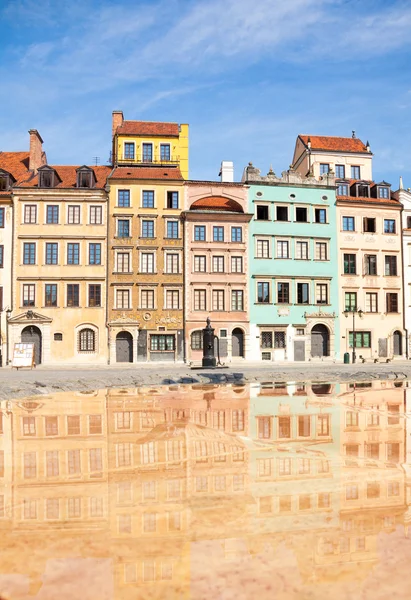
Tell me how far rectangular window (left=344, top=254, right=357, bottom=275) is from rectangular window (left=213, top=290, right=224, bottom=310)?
36.3ft

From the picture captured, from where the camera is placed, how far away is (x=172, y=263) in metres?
41.9

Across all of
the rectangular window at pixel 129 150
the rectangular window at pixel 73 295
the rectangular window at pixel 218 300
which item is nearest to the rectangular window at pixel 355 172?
the rectangular window at pixel 218 300

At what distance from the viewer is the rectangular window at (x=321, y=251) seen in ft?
145

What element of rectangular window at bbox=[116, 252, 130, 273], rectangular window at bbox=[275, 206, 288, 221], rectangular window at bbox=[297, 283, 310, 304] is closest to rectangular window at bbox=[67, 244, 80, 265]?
rectangular window at bbox=[116, 252, 130, 273]

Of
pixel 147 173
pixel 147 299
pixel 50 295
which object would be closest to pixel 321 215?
pixel 147 173

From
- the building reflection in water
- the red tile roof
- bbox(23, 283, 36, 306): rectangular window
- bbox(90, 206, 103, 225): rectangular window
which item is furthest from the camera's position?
the red tile roof

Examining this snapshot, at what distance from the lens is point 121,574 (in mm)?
4141

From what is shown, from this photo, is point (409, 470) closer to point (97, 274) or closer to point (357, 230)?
point (97, 274)

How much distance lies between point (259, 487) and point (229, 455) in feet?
5.77

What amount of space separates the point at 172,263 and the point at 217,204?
6581 millimetres

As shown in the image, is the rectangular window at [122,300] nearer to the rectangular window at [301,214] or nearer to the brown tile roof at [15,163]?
the brown tile roof at [15,163]

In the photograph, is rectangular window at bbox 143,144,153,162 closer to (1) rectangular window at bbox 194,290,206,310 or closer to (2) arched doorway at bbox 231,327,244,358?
(1) rectangular window at bbox 194,290,206,310

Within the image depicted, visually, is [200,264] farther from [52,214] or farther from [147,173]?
[52,214]

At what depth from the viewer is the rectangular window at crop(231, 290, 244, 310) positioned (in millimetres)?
42469
